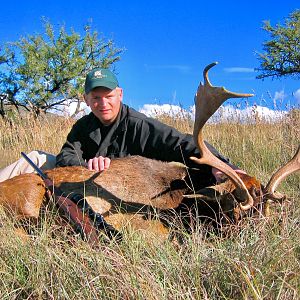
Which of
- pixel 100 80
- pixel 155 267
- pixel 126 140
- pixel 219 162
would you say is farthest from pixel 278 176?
pixel 100 80

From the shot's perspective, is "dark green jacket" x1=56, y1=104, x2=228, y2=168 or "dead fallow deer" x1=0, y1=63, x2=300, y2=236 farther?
"dark green jacket" x1=56, y1=104, x2=228, y2=168

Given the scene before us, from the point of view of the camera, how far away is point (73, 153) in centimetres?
522

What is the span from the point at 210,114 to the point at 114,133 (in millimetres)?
1612

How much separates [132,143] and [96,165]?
2.41 ft

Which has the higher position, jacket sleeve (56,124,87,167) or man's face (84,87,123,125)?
man's face (84,87,123,125)

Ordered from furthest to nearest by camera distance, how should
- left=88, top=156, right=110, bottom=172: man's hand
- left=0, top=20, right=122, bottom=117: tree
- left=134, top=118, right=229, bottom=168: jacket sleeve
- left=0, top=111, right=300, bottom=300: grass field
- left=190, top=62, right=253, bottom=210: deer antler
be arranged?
left=0, top=20, right=122, bottom=117: tree → left=134, top=118, right=229, bottom=168: jacket sleeve → left=88, top=156, right=110, bottom=172: man's hand → left=190, top=62, right=253, bottom=210: deer antler → left=0, top=111, right=300, bottom=300: grass field

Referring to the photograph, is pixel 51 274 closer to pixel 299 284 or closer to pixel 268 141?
pixel 299 284

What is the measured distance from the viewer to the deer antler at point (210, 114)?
3619 millimetres

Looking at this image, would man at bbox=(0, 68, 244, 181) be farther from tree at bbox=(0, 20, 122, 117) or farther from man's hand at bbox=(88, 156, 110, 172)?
tree at bbox=(0, 20, 122, 117)

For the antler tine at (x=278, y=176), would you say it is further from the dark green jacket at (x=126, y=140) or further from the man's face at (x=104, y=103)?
the man's face at (x=104, y=103)

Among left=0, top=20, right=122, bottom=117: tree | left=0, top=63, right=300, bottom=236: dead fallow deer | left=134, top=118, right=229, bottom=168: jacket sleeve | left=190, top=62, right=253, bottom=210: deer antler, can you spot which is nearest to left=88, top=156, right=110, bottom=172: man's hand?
left=0, top=63, right=300, bottom=236: dead fallow deer

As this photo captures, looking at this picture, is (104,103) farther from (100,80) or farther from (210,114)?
(210,114)

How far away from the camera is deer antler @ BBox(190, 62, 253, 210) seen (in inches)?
142

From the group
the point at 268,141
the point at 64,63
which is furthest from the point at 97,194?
the point at 64,63
